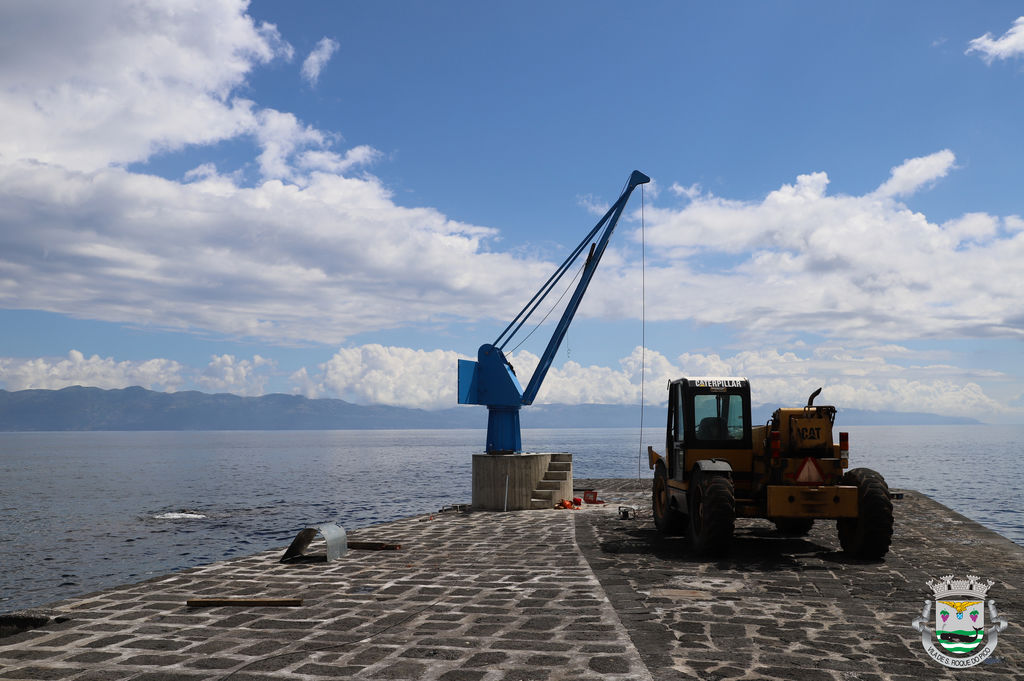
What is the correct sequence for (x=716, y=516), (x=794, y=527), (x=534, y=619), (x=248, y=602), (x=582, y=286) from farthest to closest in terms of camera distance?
1. (x=582, y=286)
2. (x=794, y=527)
3. (x=716, y=516)
4. (x=248, y=602)
5. (x=534, y=619)

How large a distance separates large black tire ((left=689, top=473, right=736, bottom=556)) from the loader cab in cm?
119

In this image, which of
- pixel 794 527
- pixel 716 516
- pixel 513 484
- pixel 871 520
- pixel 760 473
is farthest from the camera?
pixel 513 484

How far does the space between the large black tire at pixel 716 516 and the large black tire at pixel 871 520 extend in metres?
1.73

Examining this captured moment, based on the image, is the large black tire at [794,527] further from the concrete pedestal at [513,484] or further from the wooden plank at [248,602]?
the wooden plank at [248,602]

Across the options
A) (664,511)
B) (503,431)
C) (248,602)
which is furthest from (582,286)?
(248,602)

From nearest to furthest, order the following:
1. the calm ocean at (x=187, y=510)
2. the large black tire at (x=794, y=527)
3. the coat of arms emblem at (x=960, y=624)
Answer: the coat of arms emblem at (x=960, y=624), the large black tire at (x=794, y=527), the calm ocean at (x=187, y=510)

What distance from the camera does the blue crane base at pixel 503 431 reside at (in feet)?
69.2

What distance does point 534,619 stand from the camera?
6.85m

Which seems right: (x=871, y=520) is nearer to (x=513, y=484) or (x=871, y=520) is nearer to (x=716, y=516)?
(x=716, y=516)

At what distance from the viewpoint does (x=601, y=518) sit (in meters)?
16.5

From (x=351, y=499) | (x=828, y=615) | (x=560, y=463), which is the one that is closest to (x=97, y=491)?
(x=351, y=499)

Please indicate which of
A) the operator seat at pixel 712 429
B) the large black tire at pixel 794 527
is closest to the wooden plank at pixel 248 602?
the operator seat at pixel 712 429

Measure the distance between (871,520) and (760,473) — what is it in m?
1.76

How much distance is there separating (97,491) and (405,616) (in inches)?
1854
